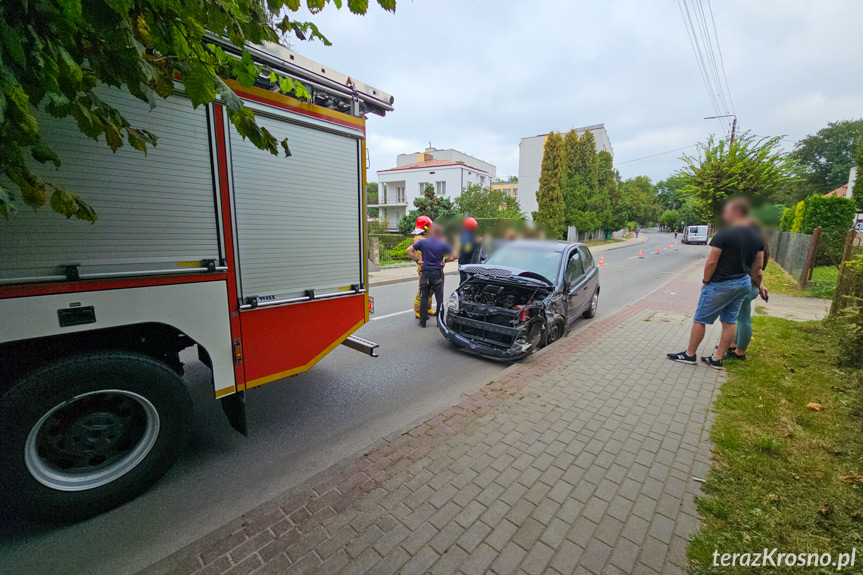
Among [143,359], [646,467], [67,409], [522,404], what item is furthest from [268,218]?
[646,467]

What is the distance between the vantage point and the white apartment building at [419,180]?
143ft

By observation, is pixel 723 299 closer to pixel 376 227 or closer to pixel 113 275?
pixel 113 275

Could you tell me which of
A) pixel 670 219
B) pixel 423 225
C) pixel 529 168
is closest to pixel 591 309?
pixel 423 225

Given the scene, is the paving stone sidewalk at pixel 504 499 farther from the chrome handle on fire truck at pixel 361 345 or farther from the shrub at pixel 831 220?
the shrub at pixel 831 220

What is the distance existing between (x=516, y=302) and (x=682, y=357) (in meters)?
2.34

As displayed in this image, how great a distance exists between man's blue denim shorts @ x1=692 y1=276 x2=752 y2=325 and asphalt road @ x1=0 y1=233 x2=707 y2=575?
2657 mm

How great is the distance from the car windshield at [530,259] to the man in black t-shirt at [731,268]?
6.40 feet

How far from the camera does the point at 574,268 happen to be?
629cm

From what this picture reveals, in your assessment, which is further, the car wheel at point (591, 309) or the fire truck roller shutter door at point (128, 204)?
the car wheel at point (591, 309)

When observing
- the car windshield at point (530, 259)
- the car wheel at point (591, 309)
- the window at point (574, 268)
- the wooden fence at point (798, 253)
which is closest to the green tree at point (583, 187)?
the wooden fence at point (798, 253)

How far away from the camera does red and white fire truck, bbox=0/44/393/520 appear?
201cm

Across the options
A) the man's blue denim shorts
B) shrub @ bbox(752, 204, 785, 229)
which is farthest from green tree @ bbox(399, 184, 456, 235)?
the man's blue denim shorts

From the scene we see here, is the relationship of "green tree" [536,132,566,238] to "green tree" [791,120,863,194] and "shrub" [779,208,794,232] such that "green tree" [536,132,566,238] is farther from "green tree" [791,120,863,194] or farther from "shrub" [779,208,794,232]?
"green tree" [791,120,863,194]

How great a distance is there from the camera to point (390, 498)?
238cm
